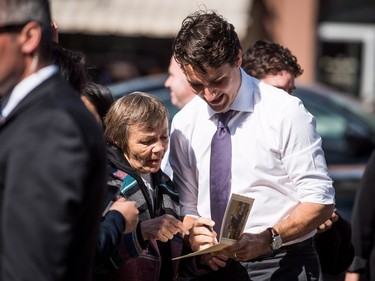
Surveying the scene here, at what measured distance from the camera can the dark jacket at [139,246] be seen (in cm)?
314

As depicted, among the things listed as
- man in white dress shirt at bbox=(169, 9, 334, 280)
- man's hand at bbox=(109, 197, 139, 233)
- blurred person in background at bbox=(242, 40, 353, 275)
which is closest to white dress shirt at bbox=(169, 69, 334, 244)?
man in white dress shirt at bbox=(169, 9, 334, 280)

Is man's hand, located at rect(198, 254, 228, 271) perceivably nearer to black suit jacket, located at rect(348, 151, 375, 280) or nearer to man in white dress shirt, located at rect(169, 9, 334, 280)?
man in white dress shirt, located at rect(169, 9, 334, 280)

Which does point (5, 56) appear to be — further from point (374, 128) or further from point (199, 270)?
point (374, 128)

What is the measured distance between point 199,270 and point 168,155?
20.0 inches

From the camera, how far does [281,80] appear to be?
417cm

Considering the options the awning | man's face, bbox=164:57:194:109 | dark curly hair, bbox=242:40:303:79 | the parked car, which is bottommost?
the parked car

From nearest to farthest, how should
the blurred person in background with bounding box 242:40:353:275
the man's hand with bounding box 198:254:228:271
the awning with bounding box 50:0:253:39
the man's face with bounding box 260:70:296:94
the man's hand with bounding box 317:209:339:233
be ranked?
the man's hand with bounding box 198:254:228:271, the man's hand with bounding box 317:209:339:233, the blurred person in background with bounding box 242:40:353:275, the man's face with bounding box 260:70:296:94, the awning with bounding box 50:0:253:39

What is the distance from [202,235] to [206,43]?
738mm

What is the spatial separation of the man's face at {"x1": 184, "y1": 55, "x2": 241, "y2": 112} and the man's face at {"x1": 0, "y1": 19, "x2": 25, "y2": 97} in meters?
1.22

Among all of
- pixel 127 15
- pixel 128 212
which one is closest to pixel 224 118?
pixel 128 212

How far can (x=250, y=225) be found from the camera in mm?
3578

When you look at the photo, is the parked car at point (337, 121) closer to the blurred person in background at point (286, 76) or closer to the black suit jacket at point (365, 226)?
the black suit jacket at point (365, 226)

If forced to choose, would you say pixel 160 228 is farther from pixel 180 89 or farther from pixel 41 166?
pixel 180 89

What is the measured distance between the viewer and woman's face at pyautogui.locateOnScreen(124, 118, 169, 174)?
339cm
